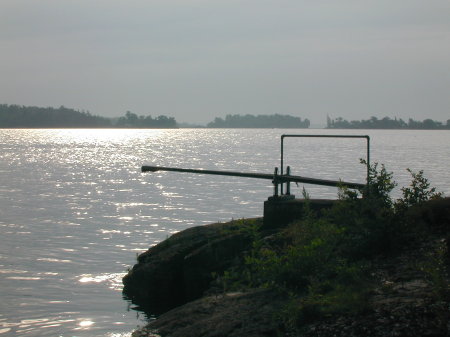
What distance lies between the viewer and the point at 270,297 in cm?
824

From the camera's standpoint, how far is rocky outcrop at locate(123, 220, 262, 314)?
488 inches

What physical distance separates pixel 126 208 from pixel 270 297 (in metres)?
32.6

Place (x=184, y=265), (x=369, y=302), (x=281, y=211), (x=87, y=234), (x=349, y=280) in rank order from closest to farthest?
(x=369, y=302), (x=349, y=280), (x=184, y=265), (x=281, y=211), (x=87, y=234)

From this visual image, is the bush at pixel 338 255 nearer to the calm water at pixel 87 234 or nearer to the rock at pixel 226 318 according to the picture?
the rock at pixel 226 318

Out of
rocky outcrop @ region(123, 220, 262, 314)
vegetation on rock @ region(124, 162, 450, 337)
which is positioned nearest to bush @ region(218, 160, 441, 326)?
vegetation on rock @ region(124, 162, 450, 337)

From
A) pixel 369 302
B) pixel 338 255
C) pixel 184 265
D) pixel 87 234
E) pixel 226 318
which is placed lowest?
pixel 87 234

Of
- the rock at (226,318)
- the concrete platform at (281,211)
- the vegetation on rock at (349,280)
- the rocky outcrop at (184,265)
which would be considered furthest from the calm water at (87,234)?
the rock at (226,318)

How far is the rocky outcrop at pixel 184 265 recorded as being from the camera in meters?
12.4

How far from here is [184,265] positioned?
1287 cm

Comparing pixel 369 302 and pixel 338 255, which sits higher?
pixel 338 255

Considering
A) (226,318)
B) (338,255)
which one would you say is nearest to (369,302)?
(226,318)

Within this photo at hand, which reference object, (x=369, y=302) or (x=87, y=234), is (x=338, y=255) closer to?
(x=369, y=302)

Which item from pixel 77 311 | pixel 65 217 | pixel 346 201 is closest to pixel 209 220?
pixel 65 217

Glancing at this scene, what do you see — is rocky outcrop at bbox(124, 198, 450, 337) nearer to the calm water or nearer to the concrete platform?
the concrete platform
